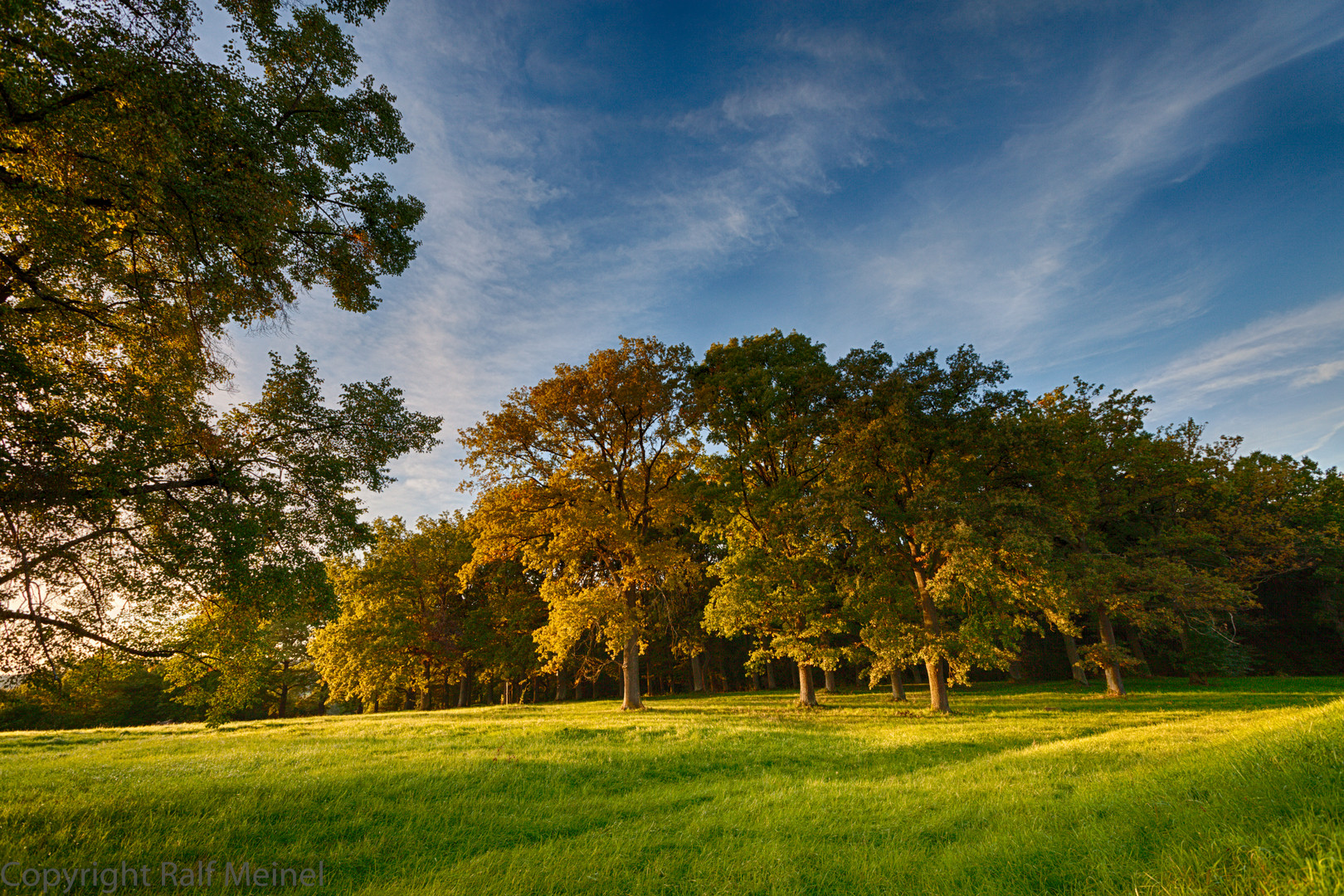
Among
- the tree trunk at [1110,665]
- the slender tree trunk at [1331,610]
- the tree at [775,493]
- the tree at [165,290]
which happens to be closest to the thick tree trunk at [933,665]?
the tree at [775,493]

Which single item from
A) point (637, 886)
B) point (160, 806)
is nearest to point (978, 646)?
point (637, 886)

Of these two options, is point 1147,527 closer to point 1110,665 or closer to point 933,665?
point 1110,665

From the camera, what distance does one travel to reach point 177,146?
22.0 feet

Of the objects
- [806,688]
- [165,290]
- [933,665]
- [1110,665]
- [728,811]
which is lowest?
[806,688]

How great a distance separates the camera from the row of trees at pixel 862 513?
20.7m

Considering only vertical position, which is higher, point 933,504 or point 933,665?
point 933,504

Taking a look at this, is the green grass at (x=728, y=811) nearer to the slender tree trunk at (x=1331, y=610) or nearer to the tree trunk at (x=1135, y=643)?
the tree trunk at (x=1135, y=643)

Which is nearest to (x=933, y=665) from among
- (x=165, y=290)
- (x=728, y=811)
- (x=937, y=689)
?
(x=937, y=689)

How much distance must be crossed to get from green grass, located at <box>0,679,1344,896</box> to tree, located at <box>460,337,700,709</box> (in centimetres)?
1078

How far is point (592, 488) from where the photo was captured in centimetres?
2661

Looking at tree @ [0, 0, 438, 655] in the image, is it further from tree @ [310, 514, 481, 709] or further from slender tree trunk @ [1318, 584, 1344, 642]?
slender tree trunk @ [1318, 584, 1344, 642]

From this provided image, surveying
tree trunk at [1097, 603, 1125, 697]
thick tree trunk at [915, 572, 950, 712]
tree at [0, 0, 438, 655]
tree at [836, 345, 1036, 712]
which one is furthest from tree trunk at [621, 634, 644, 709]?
tree trunk at [1097, 603, 1125, 697]

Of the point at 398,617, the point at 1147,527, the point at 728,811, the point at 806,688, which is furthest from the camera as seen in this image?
the point at 398,617

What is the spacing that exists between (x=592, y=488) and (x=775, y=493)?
29.4ft
